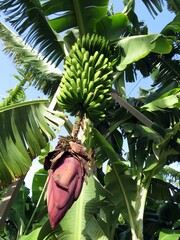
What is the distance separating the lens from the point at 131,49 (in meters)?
2.27

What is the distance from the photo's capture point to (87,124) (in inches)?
77.0

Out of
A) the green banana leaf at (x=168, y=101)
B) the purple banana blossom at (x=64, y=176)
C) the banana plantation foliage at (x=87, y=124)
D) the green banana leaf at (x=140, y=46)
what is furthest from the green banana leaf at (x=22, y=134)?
the green banana leaf at (x=168, y=101)

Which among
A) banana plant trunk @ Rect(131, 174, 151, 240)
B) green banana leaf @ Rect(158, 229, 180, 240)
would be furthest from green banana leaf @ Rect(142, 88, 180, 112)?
green banana leaf @ Rect(158, 229, 180, 240)

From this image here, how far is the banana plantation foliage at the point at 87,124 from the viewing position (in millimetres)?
1733

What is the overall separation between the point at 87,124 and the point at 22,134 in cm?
36

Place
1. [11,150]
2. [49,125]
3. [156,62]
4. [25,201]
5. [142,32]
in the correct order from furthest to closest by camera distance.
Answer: [25,201] → [156,62] → [142,32] → [49,125] → [11,150]

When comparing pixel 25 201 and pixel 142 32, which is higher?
pixel 142 32

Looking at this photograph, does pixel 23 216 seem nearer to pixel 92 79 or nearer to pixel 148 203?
pixel 148 203

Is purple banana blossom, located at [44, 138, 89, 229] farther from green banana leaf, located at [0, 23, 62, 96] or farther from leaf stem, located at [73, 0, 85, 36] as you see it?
green banana leaf, located at [0, 23, 62, 96]

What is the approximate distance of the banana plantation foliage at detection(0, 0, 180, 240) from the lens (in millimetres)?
1733

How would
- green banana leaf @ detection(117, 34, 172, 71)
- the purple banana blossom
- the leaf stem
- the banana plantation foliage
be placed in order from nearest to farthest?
the purple banana blossom, the banana plantation foliage, green banana leaf @ detection(117, 34, 172, 71), the leaf stem

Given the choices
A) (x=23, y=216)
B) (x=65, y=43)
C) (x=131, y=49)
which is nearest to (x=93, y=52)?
(x=131, y=49)

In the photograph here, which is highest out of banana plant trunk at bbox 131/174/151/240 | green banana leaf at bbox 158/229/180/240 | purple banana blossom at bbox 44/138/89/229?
purple banana blossom at bbox 44/138/89/229

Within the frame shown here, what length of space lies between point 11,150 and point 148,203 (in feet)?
8.29
